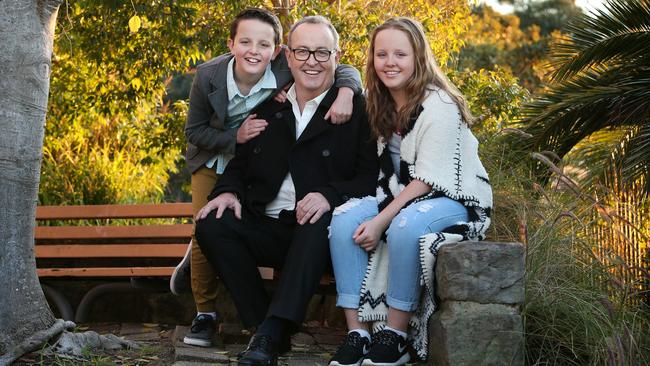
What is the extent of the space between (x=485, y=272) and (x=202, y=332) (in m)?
1.70

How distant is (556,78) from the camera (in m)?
8.46

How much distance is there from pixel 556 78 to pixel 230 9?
2.98 metres

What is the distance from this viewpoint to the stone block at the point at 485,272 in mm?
4207

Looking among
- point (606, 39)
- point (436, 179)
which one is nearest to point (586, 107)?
point (606, 39)

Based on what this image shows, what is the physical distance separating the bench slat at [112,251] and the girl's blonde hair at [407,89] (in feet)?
7.42

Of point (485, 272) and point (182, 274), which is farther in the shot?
point (182, 274)

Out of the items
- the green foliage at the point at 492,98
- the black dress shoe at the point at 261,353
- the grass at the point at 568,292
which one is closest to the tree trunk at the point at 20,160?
the black dress shoe at the point at 261,353

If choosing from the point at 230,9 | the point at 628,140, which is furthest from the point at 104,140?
the point at 628,140

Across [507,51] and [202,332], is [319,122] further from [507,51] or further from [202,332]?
[507,51]

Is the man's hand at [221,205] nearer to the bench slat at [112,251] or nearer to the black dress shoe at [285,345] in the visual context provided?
the black dress shoe at [285,345]

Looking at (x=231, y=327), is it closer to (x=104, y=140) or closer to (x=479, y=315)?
(x=479, y=315)

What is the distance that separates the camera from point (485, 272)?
4215 mm

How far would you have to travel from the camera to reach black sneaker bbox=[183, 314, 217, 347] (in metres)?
5.07

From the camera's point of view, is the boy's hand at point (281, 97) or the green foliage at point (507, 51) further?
the green foliage at point (507, 51)
